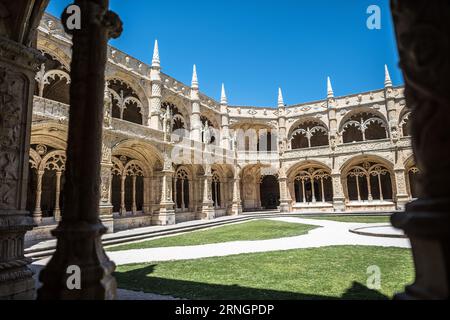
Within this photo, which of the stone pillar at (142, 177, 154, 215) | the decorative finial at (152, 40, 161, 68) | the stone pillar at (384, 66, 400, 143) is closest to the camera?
the stone pillar at (142, 177, 154, 215)

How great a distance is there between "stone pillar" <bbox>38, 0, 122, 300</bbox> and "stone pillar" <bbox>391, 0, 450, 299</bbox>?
2.24 m

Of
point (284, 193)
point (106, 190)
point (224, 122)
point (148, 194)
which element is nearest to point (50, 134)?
point (106, 190)

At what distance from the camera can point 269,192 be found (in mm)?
29453

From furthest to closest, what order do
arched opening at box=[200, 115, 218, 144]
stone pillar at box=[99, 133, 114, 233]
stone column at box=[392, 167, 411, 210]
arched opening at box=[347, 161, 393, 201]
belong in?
arched opening at box=[347, 161, 393, 201] < arched opening at box=[200, 115, 218, 144] < stone column at box=[392, 167, 411, 210] < stone pillar at box=[99, 133, 114, 233]

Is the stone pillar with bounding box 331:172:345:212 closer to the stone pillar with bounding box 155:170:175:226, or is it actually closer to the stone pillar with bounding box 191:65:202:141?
the stone pillar with bounding box 191:65:202:141

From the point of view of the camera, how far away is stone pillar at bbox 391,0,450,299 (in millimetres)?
1201

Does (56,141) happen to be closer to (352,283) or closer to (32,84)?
(32,84)

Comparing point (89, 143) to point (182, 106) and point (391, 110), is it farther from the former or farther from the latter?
point (391, 110)

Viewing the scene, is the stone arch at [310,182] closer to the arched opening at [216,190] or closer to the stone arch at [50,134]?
the arched opening at [216,190]

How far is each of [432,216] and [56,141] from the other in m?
13.8

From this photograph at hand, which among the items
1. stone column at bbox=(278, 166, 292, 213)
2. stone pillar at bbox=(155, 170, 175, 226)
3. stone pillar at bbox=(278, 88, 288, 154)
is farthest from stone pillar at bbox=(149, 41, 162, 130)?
stone column at bbox=(278, 166, 292, 213)

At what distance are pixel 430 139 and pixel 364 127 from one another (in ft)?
83.6

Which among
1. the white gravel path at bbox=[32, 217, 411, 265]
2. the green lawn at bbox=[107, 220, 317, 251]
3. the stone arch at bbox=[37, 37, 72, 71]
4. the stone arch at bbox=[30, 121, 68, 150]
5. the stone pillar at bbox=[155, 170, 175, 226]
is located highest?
the stone arch at bbox=[37, 37, 72, 71]

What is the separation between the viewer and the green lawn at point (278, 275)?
395 centimetres
